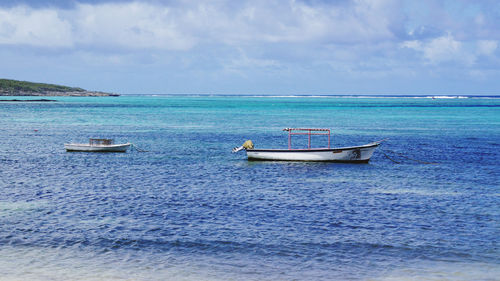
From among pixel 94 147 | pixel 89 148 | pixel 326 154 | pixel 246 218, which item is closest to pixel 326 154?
pixel 326 154

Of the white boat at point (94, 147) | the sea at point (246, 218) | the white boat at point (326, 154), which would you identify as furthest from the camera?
the white boat at point (94, 147)

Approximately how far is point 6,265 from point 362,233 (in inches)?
522

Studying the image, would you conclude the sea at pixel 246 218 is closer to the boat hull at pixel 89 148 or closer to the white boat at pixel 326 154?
the white boat at pixel 326 154

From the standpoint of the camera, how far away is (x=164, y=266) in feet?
59.8

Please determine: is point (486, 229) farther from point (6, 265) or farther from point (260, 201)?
point (6, 265)

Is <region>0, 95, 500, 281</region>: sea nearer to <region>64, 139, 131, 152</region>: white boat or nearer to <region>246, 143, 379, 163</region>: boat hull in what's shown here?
<region>246, 143, 379, 163</region>: boat hull

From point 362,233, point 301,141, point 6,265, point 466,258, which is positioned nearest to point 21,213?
point 6,265

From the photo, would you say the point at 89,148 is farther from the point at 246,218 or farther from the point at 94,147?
the point at 246,218

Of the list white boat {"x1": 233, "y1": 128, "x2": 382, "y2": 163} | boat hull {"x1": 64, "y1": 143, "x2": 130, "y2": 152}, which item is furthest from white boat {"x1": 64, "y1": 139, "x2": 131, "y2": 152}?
white boat {"x1": 233, "y1": 128, "x2": 382, "y2": 163}

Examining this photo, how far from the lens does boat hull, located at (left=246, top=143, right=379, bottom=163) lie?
44219 millimetres

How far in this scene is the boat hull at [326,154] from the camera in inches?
1741

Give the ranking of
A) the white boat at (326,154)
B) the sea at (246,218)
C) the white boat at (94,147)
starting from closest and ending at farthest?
the sea at (246,218), the white boat at (326,154), the white boat at (94,147)

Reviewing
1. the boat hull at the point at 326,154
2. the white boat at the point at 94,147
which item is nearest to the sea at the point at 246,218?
the boat hull at the point at 326,154

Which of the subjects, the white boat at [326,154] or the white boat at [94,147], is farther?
the white boat at [94,147]
